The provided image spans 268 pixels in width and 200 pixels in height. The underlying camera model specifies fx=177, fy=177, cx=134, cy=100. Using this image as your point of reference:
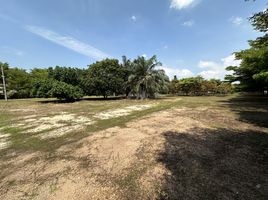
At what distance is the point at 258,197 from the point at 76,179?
3.35 meters

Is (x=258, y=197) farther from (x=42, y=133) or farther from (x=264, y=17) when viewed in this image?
(x=42, y=133)

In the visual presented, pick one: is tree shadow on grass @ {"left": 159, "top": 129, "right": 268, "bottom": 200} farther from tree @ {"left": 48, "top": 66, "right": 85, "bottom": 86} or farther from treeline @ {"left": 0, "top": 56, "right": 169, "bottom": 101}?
tree @ {"left": 48, "top": 66, "right": 85, "bottom": 86}

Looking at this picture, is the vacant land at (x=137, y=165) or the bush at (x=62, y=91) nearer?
the vacant land at (x=137, y=165)

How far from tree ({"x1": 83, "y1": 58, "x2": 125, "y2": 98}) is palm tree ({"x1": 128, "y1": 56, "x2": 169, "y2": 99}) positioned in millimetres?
2184

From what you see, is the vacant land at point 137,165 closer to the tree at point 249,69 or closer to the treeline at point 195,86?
the tree at point 249,69

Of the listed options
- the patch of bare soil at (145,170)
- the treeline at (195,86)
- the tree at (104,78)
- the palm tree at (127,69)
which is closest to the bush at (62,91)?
the tree at (104,78)

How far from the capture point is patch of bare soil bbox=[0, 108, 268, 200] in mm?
3203

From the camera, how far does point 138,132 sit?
719 centimetres

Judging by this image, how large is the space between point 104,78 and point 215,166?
80.1ft

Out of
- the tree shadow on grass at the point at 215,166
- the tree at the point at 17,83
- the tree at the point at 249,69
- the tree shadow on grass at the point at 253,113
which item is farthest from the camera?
the tree at the point at 17,83

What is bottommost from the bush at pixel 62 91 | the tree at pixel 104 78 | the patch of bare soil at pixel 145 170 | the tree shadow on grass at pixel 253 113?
the patch of bare soil at pixel 145 170

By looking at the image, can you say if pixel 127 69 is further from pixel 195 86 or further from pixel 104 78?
pixel 195 86

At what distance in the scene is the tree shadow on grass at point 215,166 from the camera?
123 inches

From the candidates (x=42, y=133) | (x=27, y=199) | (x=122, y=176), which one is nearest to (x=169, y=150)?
(x=122, y=176)
